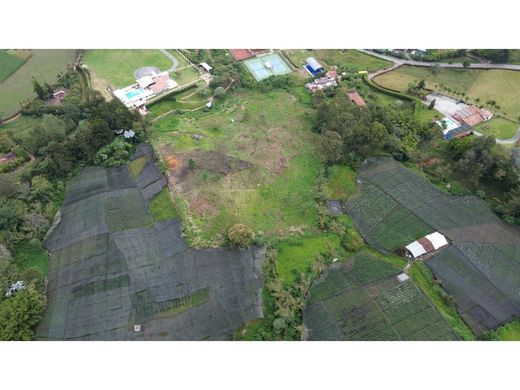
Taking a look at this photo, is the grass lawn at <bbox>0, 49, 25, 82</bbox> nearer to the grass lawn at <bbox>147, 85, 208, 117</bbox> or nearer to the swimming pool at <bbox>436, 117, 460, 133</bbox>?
the grass lawn at <bbox>147, 85, 208, 117</bbox>

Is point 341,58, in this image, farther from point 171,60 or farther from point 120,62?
point 120,62

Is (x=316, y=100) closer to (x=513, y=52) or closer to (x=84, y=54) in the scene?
(x=513, y=52)

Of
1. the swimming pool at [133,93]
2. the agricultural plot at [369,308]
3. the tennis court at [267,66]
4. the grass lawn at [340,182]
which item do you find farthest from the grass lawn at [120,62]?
the agricultural plot at [369,308]

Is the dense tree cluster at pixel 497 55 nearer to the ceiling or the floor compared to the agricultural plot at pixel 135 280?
nearer to the ceiling

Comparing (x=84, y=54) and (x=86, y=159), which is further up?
(x=84, y=54)

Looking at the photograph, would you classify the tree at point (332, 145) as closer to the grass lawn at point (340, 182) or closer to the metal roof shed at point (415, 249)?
the grass lawn at point (340, 182)

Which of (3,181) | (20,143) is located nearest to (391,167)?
(3,181)
